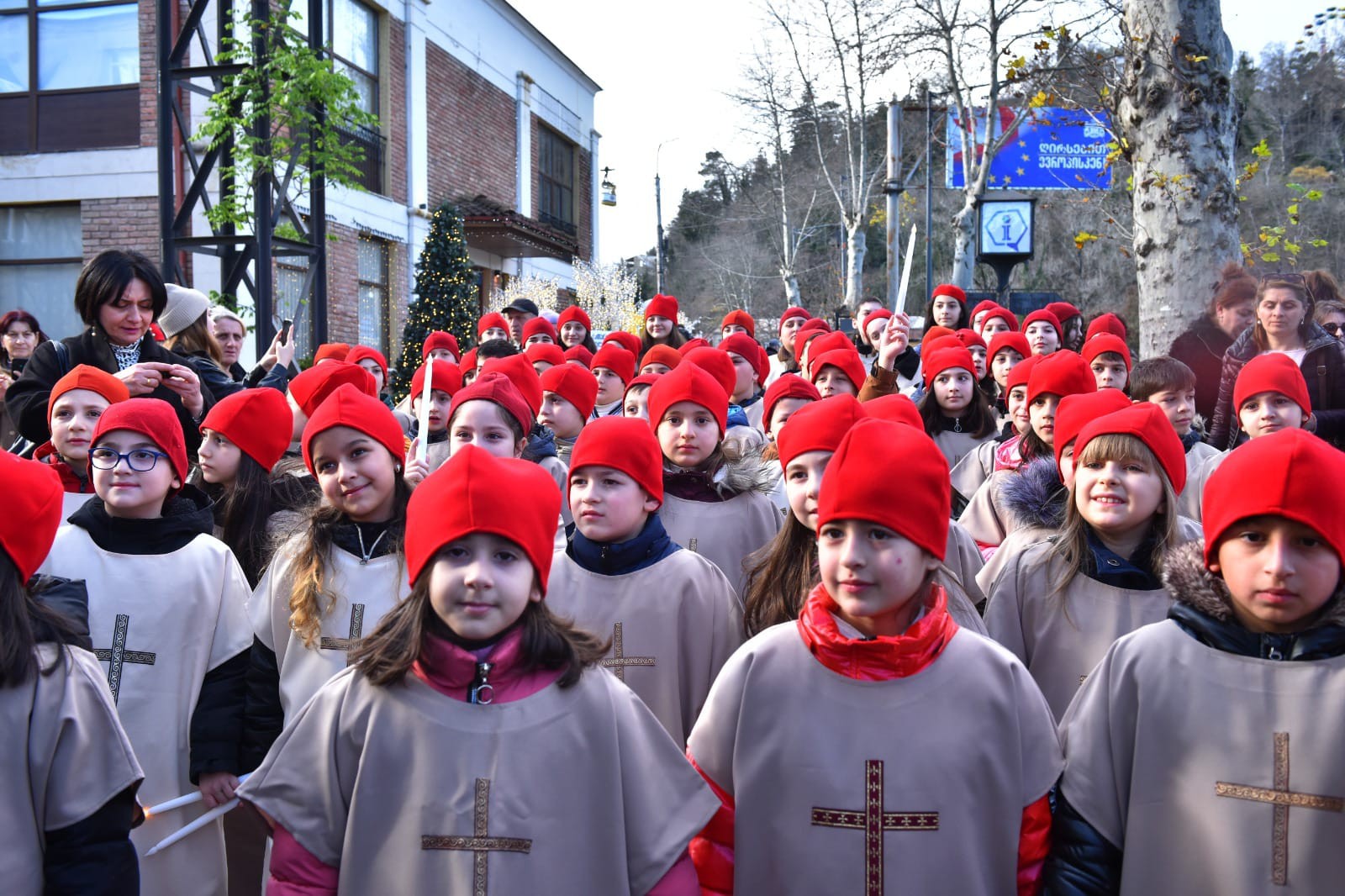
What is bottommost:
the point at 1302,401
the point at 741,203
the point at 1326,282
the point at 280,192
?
the point at 1302,401

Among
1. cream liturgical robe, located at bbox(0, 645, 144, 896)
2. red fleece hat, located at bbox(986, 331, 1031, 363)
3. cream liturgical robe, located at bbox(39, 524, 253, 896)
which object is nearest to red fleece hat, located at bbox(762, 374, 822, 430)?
red fleece hat, located at bbox(986, 331, 1031, 363)

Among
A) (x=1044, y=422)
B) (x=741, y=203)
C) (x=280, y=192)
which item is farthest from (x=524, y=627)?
(x=741, y=203)

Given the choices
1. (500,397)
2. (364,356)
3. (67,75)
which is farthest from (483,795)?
(67,75)

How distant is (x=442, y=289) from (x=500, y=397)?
513 inches

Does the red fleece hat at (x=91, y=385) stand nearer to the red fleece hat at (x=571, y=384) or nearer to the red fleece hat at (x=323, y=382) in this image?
the red fleece hat at (x=323, y=382)

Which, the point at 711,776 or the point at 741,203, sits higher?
the point at 741,203

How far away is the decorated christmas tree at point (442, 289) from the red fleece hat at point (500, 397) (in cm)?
1229

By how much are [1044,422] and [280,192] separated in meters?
8.31

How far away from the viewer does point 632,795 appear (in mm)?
2451

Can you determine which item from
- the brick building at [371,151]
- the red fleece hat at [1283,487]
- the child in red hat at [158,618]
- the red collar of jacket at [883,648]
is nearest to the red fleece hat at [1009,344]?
the red fleece hat at [1283,487]

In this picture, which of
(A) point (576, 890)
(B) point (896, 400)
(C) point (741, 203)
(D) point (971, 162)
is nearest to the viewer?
(A) point (576, 890)

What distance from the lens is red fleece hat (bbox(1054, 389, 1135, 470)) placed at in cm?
401

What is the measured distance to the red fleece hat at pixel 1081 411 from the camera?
4008mm

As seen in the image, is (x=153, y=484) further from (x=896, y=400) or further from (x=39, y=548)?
(x=896, y=400)
